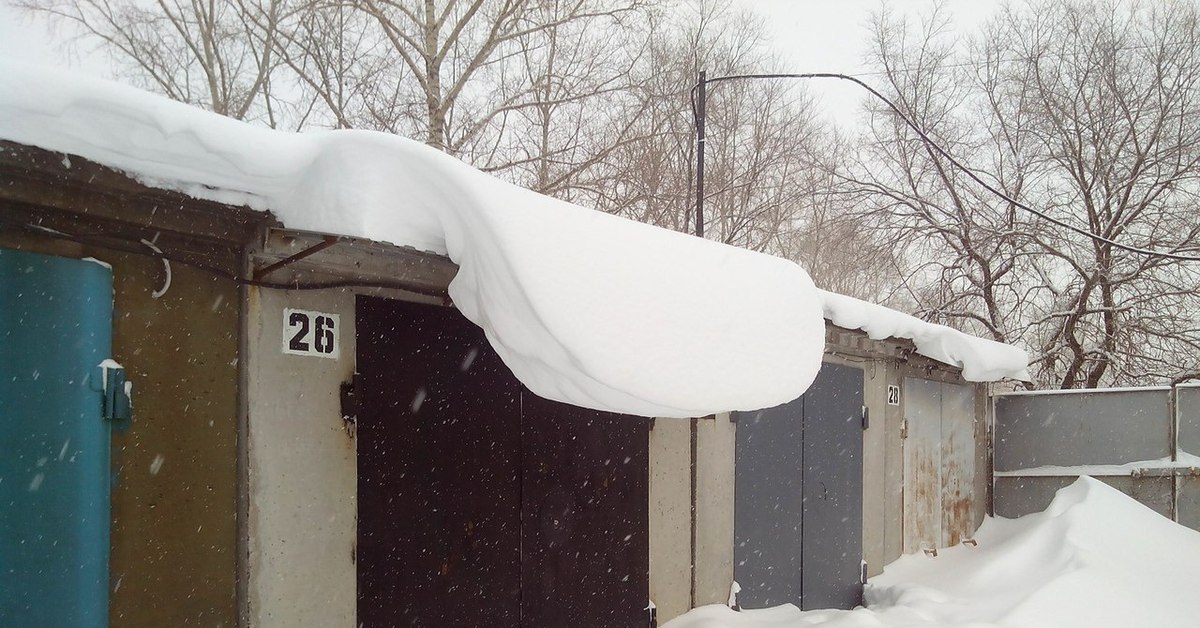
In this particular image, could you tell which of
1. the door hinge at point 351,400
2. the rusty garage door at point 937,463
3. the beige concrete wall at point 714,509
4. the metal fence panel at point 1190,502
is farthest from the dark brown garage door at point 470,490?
the metal fence panel at point 1190,502

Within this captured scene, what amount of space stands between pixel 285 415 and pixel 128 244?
890mm

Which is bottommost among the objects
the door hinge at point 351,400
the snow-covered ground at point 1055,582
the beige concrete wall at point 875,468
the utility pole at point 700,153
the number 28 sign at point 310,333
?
the snow-covered ground at point 1055,582

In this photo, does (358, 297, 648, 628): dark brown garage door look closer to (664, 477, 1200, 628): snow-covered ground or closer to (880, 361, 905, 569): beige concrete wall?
(664, 477, 1200, 628): snow-covered ground

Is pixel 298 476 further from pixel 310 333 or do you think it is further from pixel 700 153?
pixel 700 153

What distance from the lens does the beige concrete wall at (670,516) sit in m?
5.31

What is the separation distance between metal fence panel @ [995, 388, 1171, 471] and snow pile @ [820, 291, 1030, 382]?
0.54 meters

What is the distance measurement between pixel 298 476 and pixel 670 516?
280cm

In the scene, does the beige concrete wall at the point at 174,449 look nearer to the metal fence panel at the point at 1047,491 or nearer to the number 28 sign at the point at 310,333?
the number 28 sign at the point at 310,333

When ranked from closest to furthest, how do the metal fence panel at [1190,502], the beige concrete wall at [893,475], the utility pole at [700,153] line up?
the beige concrete wall at [893,475]
the utility pole at [700,153]
the metal fence panel at [1190,502]

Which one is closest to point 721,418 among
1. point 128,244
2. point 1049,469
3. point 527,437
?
point 527,437

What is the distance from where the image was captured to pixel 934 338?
8.37 meters

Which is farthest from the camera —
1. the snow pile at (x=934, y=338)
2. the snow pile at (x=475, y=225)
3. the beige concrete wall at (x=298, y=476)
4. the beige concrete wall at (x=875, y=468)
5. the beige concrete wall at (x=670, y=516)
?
the beige concrete wall at (x=875, y=468)

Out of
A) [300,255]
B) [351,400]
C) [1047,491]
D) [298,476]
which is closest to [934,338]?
[1047,491]

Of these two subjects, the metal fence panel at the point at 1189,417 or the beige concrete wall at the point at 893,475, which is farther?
the metal fence panel at the point at 1189,417
